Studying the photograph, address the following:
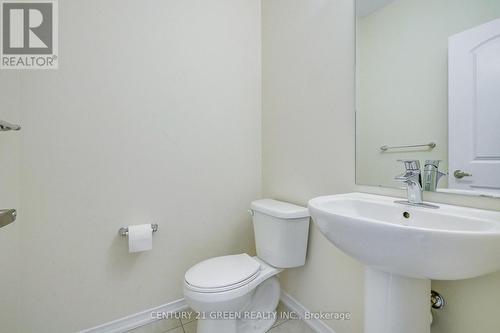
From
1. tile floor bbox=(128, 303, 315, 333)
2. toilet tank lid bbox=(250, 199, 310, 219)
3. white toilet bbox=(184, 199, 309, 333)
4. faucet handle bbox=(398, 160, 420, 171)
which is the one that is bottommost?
tile floor bbox=(128, 303, 315, 333)

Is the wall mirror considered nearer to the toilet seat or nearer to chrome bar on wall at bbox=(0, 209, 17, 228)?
the toilet seat

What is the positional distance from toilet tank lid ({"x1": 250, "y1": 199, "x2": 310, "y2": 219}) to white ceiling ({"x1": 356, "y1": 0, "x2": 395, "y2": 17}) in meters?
1.01

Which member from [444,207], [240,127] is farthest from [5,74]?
[444,207]

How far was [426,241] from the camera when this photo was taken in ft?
1.64

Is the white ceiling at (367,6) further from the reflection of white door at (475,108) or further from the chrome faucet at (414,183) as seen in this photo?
the chrome faucet at (414,183)

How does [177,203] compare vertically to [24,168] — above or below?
below

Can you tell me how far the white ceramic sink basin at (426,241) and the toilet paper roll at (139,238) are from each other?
38.1 inches

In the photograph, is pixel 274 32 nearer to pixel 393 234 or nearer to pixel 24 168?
pixel 393 234

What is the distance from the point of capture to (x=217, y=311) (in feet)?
3.50

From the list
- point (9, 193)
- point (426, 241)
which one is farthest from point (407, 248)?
point (9, 193)

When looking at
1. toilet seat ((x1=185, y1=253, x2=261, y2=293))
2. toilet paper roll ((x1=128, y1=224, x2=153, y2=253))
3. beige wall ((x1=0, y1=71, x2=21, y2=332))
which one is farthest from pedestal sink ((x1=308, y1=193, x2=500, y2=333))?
beige wall ((x1=0, y1=71, x2=21, y2=332))

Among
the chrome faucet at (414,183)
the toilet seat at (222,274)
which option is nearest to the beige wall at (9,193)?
the toilet seat at (222,274)

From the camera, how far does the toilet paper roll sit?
4.05 feet

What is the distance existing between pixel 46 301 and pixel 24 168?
68 centimetres
